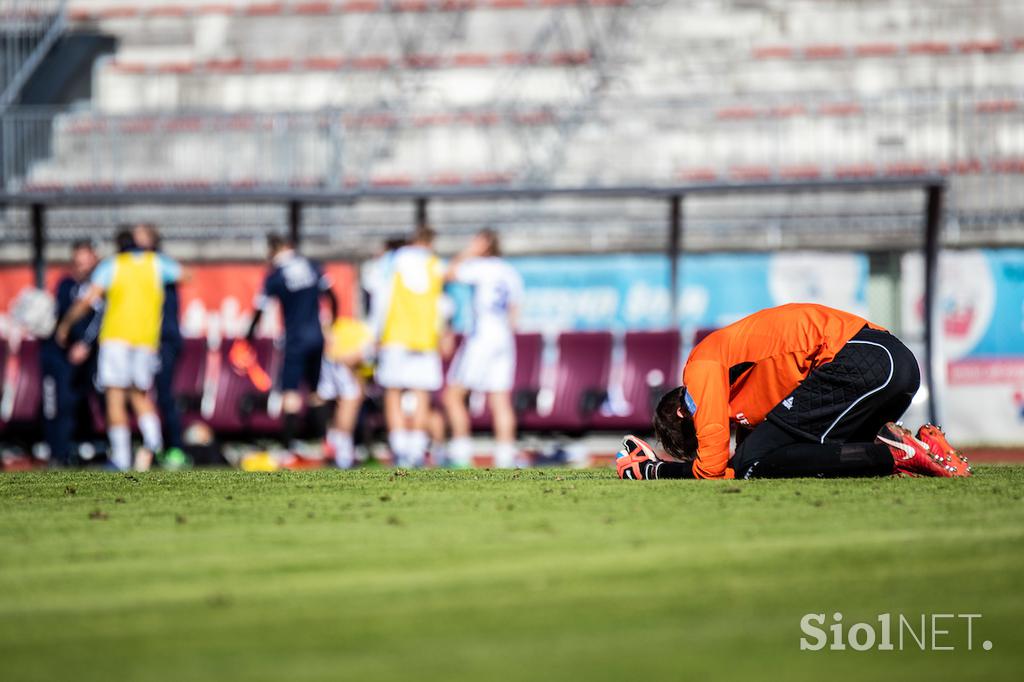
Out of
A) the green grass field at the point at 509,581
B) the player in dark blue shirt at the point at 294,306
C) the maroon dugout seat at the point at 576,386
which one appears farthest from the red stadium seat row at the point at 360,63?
the green grass field at the point at 509,581

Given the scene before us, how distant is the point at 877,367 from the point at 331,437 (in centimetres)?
853

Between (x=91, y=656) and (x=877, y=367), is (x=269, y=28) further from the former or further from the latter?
(x=91, y=656)

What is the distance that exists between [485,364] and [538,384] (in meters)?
2.44

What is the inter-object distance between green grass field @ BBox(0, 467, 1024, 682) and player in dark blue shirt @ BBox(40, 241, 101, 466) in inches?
297

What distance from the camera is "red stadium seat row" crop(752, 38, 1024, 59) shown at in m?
20.8

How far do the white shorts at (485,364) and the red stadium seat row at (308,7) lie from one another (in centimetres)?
1022

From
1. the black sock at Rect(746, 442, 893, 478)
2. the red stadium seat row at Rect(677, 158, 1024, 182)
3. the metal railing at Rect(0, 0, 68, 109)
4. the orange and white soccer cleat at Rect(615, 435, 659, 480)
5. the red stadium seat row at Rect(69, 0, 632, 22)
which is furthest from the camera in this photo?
the metal railing at Rect(0, 0, 68, 109)

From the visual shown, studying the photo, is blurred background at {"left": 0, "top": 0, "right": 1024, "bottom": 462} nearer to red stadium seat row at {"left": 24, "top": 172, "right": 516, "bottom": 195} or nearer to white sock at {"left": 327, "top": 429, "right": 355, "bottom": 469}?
red stadium seat row at {"left": 24, "top": 172, "right": 516, "bottom": 195}

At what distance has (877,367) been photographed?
266 inches

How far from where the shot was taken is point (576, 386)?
15328mm

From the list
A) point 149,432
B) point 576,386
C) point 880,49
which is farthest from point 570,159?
point 149,432

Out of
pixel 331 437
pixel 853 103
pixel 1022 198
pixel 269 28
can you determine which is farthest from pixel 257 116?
pixel 1022 198

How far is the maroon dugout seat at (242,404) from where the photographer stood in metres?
15.9

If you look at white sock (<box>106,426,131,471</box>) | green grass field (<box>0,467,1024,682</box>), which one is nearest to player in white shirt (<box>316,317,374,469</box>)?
white sock (<box>106,426,131,471</box>)
